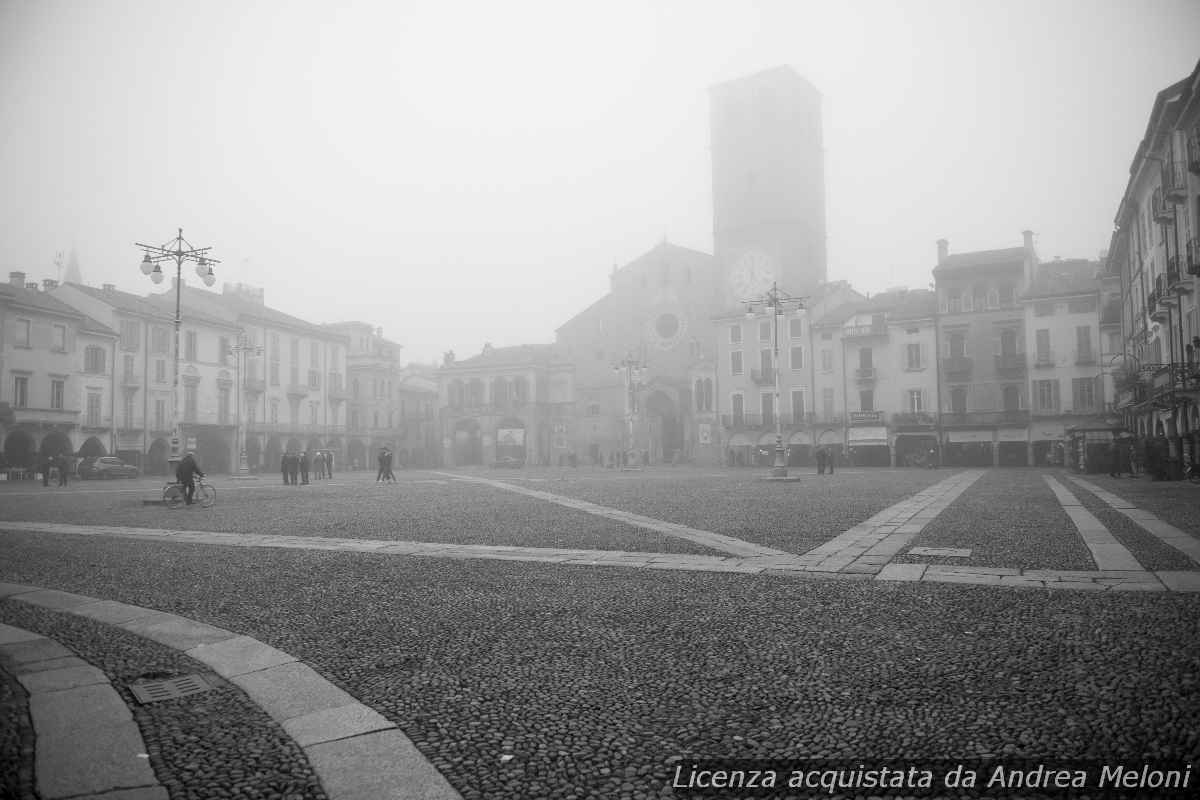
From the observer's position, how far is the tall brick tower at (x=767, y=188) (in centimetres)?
6216

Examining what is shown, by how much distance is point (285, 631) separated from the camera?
5016mm

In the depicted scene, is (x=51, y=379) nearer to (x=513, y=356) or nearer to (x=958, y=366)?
(x=513, y=356)

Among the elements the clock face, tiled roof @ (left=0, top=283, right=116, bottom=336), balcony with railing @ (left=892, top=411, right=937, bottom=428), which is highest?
the clock face

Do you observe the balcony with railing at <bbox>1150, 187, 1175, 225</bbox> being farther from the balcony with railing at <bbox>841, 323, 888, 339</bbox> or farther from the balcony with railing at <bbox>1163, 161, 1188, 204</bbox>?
the balcony with railing at <bbox>841, 323, 888, 339</bbox>

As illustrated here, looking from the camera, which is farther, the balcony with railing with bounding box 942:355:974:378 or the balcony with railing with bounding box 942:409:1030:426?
the balcony with railing with bounding box 942:355:974:378

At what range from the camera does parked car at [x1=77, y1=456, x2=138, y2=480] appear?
39000 millimetres

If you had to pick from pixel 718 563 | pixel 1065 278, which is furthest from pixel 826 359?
pixel 718 563

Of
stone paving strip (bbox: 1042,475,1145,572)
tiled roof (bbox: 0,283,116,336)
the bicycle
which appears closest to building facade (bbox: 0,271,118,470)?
tiled roof (bbox: 0,283,116,336)

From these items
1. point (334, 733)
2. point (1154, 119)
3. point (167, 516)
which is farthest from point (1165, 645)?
point (1154, 119)

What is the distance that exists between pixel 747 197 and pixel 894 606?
2438 inches

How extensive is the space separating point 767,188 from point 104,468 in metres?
49.5

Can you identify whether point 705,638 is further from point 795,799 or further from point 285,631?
point 285,631

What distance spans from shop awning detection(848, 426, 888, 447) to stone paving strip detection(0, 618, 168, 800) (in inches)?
2005

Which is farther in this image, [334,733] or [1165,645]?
[1165,645]
